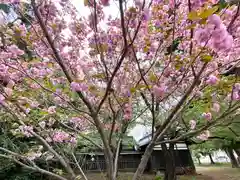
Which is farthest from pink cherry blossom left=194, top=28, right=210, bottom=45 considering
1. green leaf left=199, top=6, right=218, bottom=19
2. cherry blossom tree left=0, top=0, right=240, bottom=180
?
green leaf left=199, top=6, right=218, bottom=19

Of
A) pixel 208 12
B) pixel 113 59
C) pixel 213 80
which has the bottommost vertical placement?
pixel 208 12

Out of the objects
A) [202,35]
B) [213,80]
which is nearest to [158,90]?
[213,80]

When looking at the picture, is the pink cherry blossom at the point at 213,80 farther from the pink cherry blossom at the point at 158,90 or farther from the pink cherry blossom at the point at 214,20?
the pink cherry blossom at the point at 214,20

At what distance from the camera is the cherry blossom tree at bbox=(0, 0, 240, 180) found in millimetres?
1513

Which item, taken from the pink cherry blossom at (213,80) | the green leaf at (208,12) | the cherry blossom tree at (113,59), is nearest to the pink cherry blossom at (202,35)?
the cherry blossom tree at (113,59)

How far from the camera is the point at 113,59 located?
234cm

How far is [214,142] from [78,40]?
758 centimetres

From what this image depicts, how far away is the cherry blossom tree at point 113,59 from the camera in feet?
4.96

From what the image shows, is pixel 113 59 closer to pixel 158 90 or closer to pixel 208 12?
pixel 158 90

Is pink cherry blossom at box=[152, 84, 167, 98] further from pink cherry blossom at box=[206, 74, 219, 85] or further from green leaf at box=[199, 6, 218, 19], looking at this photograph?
green leaf at box=[199, 6, 218, 19]

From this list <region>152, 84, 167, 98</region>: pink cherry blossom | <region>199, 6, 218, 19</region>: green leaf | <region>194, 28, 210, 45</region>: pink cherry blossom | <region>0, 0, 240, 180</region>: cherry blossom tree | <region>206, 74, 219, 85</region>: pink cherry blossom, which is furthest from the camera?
<region>152, 84, 167, 98</region>: pink cherry blossom

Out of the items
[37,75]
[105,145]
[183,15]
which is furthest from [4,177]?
[183,15]

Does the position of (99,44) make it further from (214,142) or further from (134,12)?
(214,142)

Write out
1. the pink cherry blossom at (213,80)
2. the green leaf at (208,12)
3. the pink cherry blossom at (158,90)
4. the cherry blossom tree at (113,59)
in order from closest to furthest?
the green leaf at (208,12) < the cherry blossom tree at (113,59) < the pink cherry blossom at (213,80) < the pink cherry blossom at (158,90)
